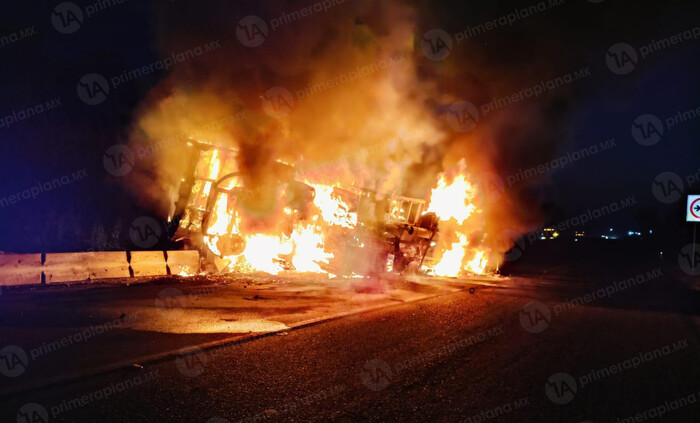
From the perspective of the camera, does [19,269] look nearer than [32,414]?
No

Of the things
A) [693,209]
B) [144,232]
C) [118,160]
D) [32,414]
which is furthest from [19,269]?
[693,209]

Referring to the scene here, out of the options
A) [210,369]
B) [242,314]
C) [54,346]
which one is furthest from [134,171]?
[210,369]

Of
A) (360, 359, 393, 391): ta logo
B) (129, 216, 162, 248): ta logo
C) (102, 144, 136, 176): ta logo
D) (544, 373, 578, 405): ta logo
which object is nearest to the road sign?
(544, 373, 578, 405): ta logo

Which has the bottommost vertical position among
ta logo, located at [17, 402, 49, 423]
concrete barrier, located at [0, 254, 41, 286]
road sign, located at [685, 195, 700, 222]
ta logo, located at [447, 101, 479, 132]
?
ta logo, located at [17, 402, 49, 423]

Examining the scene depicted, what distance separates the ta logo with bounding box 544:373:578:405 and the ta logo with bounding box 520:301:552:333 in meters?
2.31

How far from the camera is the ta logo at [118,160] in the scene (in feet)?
53.8

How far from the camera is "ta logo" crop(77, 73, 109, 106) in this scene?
18625 mm

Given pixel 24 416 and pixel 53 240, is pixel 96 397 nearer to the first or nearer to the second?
pixel 24 416

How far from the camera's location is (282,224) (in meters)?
13.7

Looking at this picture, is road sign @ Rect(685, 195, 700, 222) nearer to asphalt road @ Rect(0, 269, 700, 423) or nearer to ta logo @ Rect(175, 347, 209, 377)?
asphalt road @ Rect(0, 269, 700, 423)

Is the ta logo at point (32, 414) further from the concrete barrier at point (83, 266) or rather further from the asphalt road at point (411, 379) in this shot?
the concrete barrier at point (83, 266)

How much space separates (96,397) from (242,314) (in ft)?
12.6

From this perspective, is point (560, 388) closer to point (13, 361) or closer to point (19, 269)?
point (13, 361)

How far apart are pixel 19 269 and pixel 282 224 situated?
645 cm
